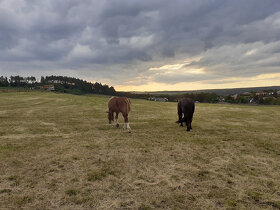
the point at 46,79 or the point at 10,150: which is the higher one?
the point at 46,79

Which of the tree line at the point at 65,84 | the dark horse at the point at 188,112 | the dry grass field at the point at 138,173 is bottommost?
the dry grass field at the point at 138,173

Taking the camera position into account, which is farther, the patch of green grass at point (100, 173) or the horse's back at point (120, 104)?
the horse's back at point (120, 104)

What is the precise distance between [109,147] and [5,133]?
7595 millimetres

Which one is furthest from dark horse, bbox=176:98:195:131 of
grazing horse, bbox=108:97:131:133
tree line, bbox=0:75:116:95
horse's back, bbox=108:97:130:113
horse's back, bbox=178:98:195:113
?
tree line, bbox=0:75:116:95

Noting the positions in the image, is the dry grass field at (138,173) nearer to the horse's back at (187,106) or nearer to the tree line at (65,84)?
the horse's back at (187,106)

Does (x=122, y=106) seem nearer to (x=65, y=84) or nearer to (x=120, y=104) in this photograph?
(x=120, y=104)

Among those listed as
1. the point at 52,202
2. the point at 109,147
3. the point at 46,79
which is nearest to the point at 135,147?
the point at 109,147

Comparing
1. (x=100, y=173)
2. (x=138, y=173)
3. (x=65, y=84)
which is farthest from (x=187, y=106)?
(x=65, y=84)

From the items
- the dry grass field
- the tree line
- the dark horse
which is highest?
the tree line

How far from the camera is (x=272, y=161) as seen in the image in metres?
6.89

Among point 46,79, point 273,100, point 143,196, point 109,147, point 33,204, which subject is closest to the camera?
point 33,204

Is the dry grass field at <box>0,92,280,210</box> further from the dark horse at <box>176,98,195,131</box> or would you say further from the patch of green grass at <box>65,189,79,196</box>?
the dark horse at <box>176,98,195,131</box>

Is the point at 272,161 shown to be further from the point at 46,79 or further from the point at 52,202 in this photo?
the point at 46,79

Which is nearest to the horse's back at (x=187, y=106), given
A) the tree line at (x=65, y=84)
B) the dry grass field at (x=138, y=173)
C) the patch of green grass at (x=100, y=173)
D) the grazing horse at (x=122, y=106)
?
the dry grass field at (x=138, y=173)
